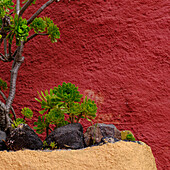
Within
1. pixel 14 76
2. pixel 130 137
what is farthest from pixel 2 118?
pixel 130 137

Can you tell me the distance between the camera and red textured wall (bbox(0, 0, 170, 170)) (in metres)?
1.01

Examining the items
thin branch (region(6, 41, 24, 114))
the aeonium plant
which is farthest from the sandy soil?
thin branch (region(6, 41, 24, 114))

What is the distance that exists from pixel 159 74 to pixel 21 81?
2.38 feet

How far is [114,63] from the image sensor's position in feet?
3.54

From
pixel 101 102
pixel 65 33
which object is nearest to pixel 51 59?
pixel 65 33

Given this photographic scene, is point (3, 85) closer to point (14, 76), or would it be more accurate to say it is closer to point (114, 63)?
point (14, 76)

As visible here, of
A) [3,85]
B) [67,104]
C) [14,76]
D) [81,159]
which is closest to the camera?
[81,159]

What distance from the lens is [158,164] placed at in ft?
3.17

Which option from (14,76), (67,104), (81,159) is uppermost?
(14,76)

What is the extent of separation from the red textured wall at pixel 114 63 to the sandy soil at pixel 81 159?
1.08 feet

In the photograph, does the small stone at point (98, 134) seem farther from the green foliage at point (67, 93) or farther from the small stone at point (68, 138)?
the green foliage at point (67, 93)

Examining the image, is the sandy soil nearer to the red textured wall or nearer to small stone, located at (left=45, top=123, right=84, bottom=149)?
small stone, located at (left=45, top=123, right=84, bottom=149)

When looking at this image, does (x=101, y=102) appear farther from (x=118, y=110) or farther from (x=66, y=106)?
(x=66, y=106)

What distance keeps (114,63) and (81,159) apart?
57cm
